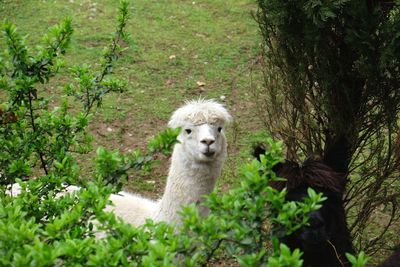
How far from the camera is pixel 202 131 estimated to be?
4297 mm

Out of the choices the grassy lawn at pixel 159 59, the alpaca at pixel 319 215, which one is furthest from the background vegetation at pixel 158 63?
the alpaca at pixel 319 215

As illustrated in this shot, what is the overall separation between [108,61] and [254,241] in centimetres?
210

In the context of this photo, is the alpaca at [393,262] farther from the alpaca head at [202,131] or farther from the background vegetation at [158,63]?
the background vegetation at [158,63]

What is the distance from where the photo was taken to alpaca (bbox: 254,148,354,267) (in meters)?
3.40

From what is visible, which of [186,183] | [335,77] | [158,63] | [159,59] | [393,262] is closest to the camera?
[393,262]

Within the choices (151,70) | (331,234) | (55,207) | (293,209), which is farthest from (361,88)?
(151,70)

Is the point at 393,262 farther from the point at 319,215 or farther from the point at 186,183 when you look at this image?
the point at 186,183

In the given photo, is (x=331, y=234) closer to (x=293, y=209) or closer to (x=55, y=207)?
(x=293, y=209)

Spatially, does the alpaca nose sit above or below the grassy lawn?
below

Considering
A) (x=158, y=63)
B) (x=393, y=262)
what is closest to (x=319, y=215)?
(x=393, y=262)

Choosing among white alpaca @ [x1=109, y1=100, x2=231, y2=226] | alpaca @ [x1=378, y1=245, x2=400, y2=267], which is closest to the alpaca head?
white alpaca @ [x1=109, y1=100, x2=231, y2=226]

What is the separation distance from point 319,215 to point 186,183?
46.2 inches

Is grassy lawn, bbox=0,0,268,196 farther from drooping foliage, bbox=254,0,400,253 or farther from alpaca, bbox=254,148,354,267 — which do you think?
alpaca, bbox=254,148,354,267

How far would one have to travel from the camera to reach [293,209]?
7.45 ft
